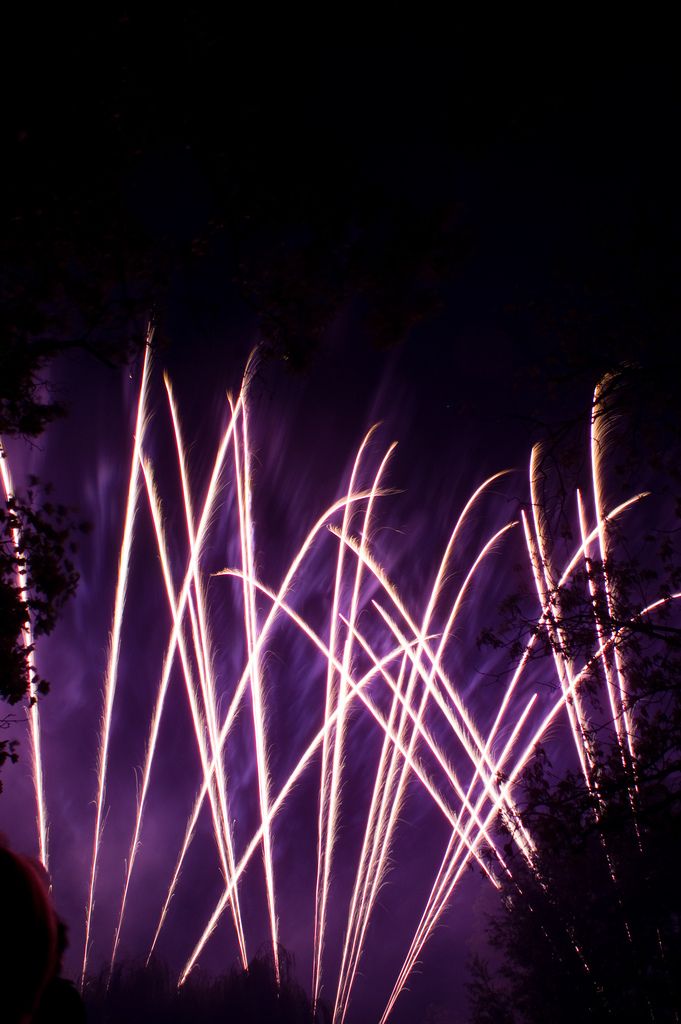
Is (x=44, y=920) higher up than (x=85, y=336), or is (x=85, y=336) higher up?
(x=85, y=336)

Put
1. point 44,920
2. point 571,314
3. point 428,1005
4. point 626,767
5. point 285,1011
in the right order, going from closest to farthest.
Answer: point 44,920 < point 626,767 < point 571,314 < point 285,1011 < point 428,1005

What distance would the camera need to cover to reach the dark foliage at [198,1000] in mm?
22203

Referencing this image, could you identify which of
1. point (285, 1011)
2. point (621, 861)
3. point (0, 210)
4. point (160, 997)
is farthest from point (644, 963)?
point (0, 210)

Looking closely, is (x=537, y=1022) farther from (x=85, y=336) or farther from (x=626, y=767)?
(x=85, y=336)

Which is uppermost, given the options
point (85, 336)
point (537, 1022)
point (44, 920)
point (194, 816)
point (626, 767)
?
point (85, 336)

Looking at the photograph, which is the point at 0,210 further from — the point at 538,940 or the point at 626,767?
the point at 538,940

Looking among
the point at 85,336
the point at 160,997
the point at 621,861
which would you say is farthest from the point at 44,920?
the point at 160,997

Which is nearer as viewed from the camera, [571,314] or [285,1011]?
[571,314]

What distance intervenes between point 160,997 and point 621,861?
19421mm

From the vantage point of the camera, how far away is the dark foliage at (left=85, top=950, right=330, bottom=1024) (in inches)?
874

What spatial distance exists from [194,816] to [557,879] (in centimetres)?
1520

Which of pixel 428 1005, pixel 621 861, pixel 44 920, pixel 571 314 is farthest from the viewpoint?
pixel 428 1005

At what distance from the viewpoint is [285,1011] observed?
74.3 ft

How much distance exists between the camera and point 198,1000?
2319 cm
